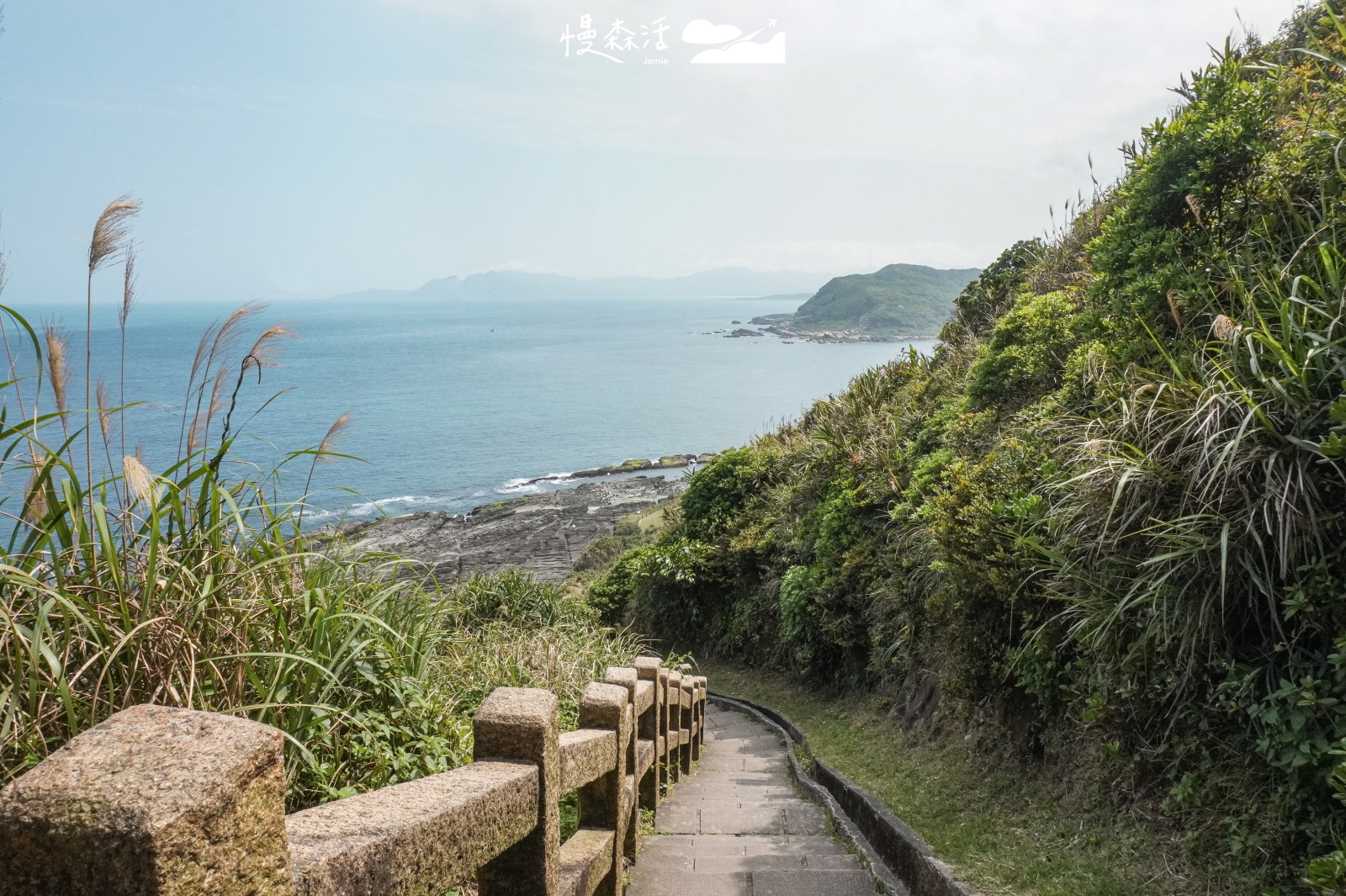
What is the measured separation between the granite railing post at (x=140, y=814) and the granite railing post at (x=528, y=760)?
1076mm

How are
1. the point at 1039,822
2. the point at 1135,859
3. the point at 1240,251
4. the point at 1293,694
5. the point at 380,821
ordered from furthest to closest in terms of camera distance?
1. the point at 1240,251
2. the point at 1039,822
3. the point at 1135,859
4. the point at 1293,694
5. the point at 380,821

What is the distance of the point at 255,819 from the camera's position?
4.01 feet

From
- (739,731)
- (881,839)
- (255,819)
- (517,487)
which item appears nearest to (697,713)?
(739,731)

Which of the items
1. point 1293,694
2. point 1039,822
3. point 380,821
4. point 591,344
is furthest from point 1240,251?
point 591,344

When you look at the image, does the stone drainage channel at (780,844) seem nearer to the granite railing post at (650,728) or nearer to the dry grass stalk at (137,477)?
the granite railing post at (650,728)

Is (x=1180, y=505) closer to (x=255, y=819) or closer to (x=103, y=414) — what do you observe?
(x=255, y=819)

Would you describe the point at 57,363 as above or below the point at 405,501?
above

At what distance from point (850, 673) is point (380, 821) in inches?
441

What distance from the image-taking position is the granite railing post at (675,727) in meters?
7.07

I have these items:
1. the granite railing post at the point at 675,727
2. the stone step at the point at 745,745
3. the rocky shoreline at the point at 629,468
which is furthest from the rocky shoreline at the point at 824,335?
the granite railing post at the point at 675,727

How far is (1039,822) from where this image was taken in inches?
203

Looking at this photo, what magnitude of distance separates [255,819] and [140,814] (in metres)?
0.19

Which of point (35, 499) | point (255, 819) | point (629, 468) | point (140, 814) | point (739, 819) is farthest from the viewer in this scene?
point (629, 468)

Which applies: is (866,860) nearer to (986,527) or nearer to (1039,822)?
(1039,822)
